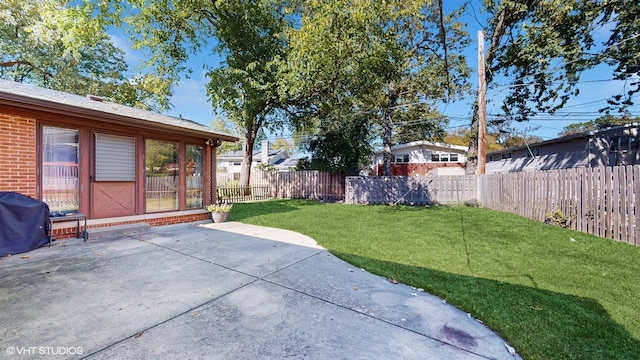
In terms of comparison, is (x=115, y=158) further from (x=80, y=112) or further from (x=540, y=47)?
(x=540, y=47)

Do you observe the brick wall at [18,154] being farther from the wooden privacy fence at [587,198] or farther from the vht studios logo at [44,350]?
the wooden privacy fence at [587,198]

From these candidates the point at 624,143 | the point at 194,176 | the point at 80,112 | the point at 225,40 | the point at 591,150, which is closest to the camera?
the point at 80,112

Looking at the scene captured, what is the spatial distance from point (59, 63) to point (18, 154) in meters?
13.2

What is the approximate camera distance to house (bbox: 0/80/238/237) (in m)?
4.91

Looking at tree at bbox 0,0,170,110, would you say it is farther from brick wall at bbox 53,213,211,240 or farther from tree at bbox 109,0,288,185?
brick wall at bbox 53,213,211,240

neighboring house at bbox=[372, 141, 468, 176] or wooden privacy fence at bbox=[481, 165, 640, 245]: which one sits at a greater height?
neighboring house at bbox=[372, 141, 468, 176]

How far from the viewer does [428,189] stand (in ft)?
40.7

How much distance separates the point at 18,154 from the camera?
16.1ft

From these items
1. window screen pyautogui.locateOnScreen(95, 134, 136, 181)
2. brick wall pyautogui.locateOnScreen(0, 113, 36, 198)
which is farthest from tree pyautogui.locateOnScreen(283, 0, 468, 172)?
brick wall pyautogui.locateOnScreen(0, 113, 36, 198)

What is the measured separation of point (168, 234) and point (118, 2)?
23.3ft

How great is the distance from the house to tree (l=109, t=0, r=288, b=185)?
4957 millimetres

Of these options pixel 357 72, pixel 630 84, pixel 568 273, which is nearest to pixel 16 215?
pixel 568 273

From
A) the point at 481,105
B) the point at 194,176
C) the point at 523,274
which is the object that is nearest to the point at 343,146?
the point at 481,105

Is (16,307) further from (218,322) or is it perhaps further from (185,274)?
(218,322)
